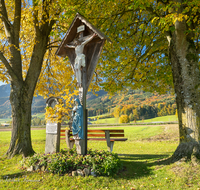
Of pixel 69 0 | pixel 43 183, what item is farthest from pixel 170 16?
pixel 43 183

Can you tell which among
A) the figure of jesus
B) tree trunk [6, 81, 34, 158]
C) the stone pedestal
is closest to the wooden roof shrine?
the figure of jesus

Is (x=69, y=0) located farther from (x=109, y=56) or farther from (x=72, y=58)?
(x=109, y=56)

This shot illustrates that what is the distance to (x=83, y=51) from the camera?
5656 millimetres

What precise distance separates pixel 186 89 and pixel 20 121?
20.8 ft

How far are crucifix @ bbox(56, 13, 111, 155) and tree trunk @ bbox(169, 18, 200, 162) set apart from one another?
7.76ft

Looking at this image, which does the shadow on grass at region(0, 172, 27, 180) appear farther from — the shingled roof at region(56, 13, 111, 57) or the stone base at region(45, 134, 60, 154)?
the shingled roof at region(56, 13, 111, 57)

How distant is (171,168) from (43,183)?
350 cm

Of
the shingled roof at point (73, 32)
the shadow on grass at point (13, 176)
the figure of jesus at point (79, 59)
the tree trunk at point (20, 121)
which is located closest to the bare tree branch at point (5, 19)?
A: the tree trunk at point (20, 121)

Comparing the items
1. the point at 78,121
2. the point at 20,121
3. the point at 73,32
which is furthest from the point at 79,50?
the point at 20,121

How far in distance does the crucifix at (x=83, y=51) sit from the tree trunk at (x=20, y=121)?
2481 mm

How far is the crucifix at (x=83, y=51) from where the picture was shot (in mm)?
5156

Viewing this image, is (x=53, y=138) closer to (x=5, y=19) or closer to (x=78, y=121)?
(x=78, y=121)

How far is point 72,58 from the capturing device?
6.05 meters

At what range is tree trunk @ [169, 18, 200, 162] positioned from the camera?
466cm
